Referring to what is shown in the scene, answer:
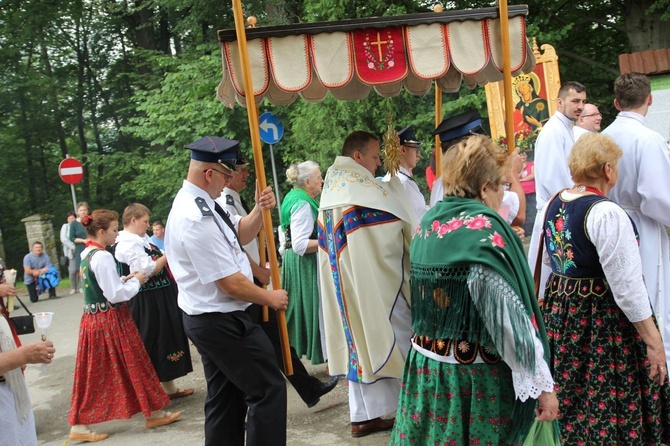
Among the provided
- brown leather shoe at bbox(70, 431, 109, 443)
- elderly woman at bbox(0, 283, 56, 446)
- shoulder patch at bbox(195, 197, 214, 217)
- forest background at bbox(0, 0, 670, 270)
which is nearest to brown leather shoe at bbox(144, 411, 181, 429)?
brown leather shoe at bbox(70, 431, 109, 443)

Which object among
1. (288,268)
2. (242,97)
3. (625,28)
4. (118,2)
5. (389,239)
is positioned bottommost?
(288,268)

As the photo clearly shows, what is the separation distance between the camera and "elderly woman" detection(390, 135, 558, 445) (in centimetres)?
264

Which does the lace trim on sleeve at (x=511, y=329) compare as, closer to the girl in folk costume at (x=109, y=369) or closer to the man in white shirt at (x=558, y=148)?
the man in white shirt at (x=558, y=148)

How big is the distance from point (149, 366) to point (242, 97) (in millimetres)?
2788

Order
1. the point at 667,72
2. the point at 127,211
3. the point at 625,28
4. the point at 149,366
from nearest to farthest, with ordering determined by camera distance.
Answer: the point at 149,366 → the point at 127,211 → the point at 667,72 → the point at 625,28

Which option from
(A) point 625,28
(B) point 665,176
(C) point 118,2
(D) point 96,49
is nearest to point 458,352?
(B) point 665,176

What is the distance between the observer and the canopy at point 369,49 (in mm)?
3816

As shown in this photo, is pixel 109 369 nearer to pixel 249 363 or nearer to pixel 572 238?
pixel 249 363

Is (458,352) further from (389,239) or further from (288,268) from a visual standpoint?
(288,268)

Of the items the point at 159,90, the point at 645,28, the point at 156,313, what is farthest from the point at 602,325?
the point at 159,90

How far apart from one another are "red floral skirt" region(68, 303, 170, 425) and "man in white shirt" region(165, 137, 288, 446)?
78.6 inches

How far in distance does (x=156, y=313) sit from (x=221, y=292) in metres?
2.77

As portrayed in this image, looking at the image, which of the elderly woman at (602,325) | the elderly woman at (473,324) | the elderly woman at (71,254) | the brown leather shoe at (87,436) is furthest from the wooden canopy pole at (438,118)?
the elderly woman at (71,254)

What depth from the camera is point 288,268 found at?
6.66 metres
